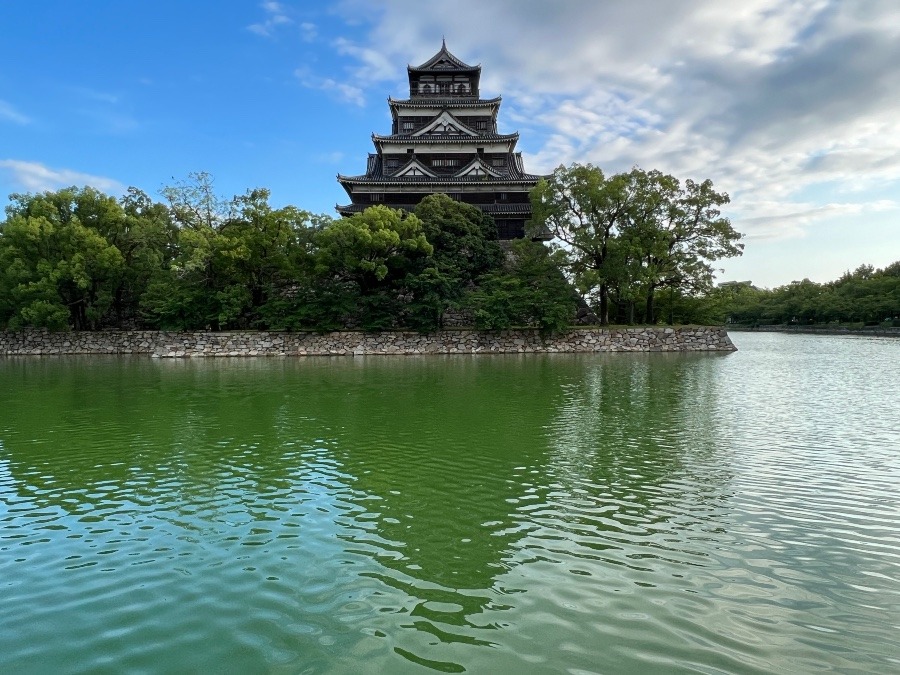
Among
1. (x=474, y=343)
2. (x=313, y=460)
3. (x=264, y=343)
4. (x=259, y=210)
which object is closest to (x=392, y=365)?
(x=474, y=343)

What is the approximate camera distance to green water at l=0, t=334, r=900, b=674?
11.1 ft

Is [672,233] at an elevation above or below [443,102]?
below

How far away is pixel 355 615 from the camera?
3715mm

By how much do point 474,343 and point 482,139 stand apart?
17308mm

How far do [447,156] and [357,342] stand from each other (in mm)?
18129

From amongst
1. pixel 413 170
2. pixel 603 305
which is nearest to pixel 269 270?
pixel 413 170

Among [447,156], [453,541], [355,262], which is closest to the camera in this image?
[453,541]

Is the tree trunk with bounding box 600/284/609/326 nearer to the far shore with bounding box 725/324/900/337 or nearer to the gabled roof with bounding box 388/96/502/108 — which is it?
the gabled roof with bounding box 388/96/502/108

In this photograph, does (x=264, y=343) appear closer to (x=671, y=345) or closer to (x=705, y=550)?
(x=671, y=345)

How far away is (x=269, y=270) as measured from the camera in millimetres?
31625

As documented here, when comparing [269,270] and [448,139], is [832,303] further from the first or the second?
[269,270]

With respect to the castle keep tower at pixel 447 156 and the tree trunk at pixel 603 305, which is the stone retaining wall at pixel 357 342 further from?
the castle keep tower at pixel 447 156

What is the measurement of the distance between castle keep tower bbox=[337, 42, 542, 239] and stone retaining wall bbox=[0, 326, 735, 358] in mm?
11307

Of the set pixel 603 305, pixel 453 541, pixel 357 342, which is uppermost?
pixel 603 305
